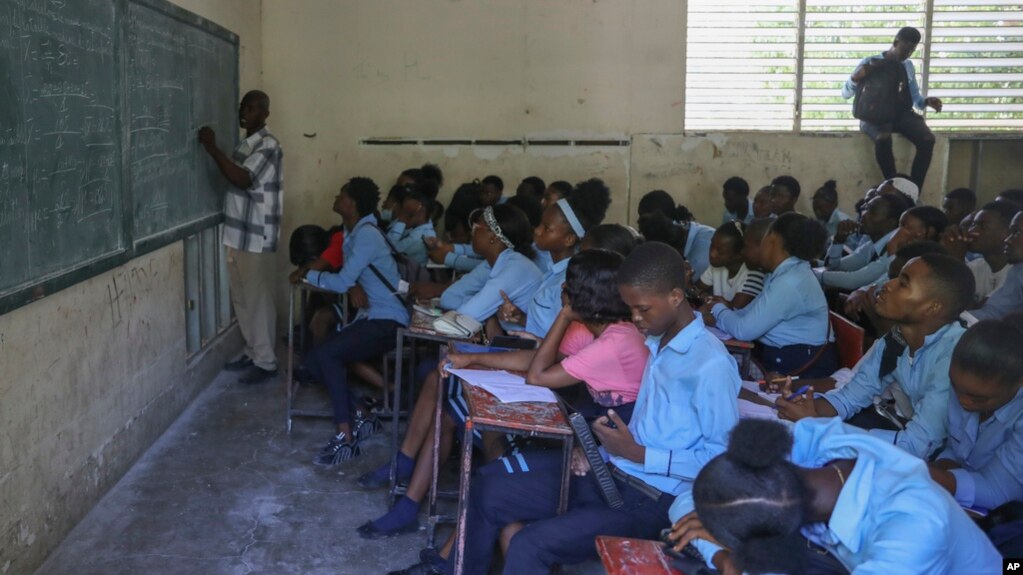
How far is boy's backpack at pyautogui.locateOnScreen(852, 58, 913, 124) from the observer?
705cm

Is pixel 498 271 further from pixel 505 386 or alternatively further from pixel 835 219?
pixel 835 219

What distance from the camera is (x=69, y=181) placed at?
347 centimetres

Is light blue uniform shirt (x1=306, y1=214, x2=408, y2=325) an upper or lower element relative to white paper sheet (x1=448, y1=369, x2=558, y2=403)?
upper

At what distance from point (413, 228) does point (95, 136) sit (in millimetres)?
2325

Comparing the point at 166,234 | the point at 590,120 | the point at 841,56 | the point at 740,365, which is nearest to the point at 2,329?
the point at 166,234

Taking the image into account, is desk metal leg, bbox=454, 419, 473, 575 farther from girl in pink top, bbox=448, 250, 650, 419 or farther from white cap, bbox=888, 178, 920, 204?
white cap, bbox=888, 178, 920, 204

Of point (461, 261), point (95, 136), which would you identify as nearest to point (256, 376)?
point (461, 261)

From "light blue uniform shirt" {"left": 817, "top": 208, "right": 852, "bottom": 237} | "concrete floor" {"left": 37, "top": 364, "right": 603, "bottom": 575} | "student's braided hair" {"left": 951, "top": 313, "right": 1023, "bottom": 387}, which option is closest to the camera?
"student's braided hair" {"left": 951, "top": 313, "right": 1023, "bottom": 387}

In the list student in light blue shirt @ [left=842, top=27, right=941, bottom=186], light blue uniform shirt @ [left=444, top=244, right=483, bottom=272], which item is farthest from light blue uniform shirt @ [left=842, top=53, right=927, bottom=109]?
light blue uniform shirt @ [left=444, top=244, right=483, bottom=272]

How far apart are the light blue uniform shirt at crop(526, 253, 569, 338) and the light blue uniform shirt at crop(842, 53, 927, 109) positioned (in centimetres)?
446

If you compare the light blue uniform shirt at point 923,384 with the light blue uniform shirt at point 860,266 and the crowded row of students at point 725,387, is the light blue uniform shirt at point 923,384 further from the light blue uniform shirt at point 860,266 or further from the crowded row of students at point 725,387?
the light blue uniform shirt at point 860,266

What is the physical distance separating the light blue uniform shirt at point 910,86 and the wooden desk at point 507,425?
540 centimetres

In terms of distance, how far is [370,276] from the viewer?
473cm

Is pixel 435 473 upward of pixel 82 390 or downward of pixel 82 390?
downward
